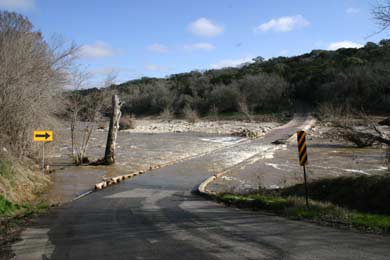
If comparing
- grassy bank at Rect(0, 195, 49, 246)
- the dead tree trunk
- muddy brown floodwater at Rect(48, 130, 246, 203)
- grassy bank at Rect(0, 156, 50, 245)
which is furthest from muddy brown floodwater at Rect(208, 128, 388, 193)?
the dead tree trunk

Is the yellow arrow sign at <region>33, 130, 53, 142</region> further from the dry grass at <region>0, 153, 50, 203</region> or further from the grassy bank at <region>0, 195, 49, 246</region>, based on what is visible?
the grassy bank at <region>0, 195, 49, 246</region>

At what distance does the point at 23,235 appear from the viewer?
975cm

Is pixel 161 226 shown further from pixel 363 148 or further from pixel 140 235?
pixel 363 148

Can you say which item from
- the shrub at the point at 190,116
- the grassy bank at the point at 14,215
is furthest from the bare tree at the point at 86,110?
the shrub at the point at 190,116

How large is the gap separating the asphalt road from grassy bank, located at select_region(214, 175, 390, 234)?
2.16ft

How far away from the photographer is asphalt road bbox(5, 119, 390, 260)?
755 centimetres

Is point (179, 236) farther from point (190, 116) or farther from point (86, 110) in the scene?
point (190, 116)

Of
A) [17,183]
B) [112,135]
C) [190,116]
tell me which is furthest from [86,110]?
[190,116]

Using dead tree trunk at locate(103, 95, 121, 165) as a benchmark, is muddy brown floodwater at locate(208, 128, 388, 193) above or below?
below

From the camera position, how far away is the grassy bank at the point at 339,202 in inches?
409

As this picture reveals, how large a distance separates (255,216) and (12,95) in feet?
43.5

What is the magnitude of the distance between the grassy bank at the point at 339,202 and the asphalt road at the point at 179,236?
2.16ft

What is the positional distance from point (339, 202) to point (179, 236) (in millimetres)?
8028

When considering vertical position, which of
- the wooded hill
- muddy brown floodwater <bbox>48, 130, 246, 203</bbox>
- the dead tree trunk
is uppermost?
the wooded hill
